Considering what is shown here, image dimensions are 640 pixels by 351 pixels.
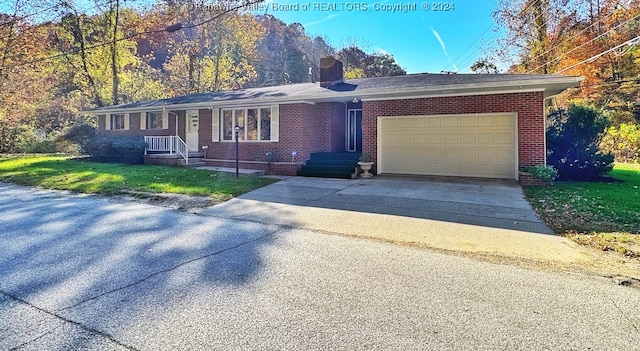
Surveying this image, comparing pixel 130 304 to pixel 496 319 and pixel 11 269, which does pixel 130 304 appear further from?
pixel 496 319

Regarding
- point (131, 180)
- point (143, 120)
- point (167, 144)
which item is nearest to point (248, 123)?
point (167, 144)

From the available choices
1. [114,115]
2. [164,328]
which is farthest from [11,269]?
[114,115]

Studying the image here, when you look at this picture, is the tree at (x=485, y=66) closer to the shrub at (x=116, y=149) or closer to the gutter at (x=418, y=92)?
the gutter at (x=418, y=92)

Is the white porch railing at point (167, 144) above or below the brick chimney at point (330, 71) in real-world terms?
below

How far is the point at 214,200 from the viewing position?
842 cm

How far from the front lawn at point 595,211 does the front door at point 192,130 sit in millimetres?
13120

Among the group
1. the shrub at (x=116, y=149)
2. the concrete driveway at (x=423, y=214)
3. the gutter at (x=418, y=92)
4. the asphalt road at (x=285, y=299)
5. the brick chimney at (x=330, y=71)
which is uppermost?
the brick chimney at (x=330, y=71)

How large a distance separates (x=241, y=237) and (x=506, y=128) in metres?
9.17

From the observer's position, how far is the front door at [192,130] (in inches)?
640

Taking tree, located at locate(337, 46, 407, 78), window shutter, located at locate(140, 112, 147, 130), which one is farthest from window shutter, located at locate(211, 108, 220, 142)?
tree, located at locate(337, 46, 407, 78)

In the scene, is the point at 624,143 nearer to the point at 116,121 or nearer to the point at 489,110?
the point at 489,110

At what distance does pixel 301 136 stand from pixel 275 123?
1.30 m

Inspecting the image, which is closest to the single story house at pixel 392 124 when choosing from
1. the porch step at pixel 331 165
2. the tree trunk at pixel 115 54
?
the porch step at pixel 331 165

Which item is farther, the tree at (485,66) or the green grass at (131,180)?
the tree at (485,66)
